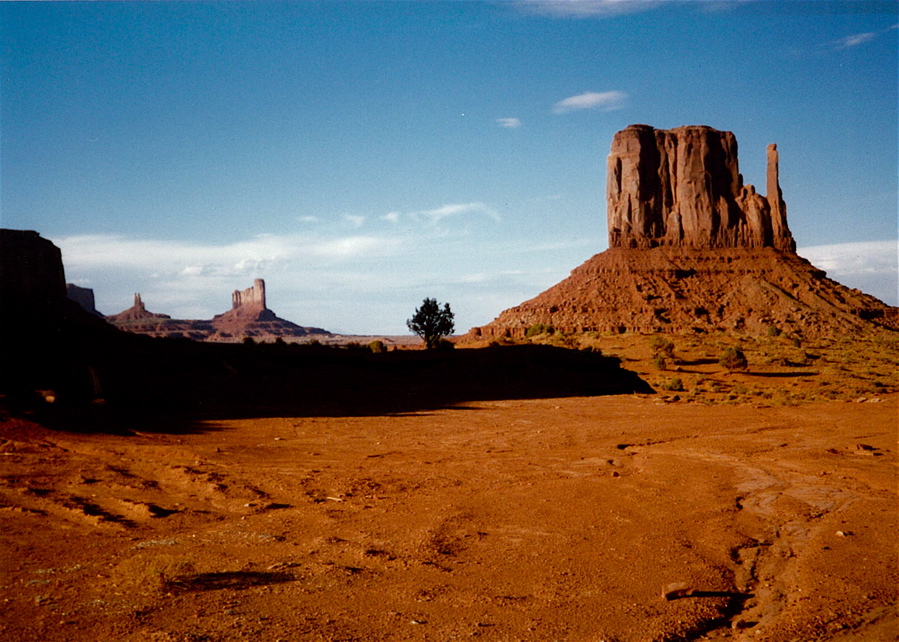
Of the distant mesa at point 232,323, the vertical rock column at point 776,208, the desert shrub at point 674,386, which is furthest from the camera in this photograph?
the distant mesa at point 232,323

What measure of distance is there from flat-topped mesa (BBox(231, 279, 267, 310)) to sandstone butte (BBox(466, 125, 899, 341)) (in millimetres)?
95584

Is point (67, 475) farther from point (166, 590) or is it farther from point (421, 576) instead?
point (421, 576)

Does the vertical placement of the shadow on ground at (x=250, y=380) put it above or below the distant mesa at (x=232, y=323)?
below

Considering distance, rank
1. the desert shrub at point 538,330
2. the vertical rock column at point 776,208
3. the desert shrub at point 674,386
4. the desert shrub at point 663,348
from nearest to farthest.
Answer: the desert shrub at point 674,386 < the desert shrub at point 663,348 < the desert shrub at point 538,330 < the vertical rock column at point 776,208

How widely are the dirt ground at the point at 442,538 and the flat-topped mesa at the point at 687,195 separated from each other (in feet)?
258

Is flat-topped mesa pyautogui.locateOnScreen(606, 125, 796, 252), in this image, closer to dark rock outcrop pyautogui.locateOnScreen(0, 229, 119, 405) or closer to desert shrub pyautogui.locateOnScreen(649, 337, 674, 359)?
desert shrub pyautogui.locateOnScreen(649, 337, 674, 359)

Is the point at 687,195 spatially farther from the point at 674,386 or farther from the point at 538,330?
the point at 674,386

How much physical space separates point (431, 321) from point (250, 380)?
3306 centimetres

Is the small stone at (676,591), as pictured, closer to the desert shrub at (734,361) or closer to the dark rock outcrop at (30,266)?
the dark rock outcrop at (30,266)

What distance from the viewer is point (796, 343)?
5753 cm

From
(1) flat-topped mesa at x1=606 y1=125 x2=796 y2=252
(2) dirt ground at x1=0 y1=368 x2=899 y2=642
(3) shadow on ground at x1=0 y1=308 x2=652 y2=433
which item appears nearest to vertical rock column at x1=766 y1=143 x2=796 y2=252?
(1) flat-topped mesa at x1=606 y1=125 x2=796 y2=252

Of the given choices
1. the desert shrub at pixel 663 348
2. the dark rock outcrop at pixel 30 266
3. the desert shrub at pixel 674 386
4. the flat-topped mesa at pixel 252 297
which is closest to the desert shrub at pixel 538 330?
the desert shrub at pixel 663 348

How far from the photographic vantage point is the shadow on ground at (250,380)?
20.3 m

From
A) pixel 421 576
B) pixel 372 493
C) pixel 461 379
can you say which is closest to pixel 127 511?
pixel 372 493
